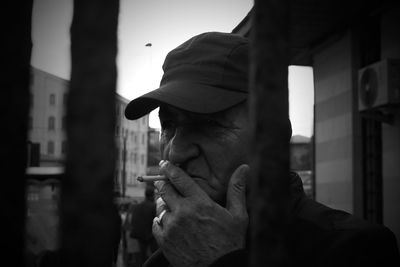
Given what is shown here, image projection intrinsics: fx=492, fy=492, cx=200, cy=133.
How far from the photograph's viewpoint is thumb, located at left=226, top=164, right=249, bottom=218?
1468 mm

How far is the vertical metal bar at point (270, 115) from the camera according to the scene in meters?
0.93

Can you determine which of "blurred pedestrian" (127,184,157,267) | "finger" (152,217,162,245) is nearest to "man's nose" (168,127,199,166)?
"finger" (152,217,162,245)

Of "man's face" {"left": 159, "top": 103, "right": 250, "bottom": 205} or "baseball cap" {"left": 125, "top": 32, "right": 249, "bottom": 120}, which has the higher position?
"baseball cap" {"left": 125, "top": 32, "right": 249, "bottom": 120}

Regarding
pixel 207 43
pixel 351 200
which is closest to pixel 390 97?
pixel 351 200

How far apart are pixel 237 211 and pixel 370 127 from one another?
8.50 meters

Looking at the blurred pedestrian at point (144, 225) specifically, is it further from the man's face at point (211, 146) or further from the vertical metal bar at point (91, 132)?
the vertical metal bar at point (91, 132)

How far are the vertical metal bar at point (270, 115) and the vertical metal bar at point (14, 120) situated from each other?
41cm

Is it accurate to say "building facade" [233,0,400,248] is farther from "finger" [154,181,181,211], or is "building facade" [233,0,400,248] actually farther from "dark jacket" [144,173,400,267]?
"finger" [154,181,181,211]

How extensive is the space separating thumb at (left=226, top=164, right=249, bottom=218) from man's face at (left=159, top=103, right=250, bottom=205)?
0.09m

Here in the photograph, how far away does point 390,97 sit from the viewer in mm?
7895

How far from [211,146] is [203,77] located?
282mm

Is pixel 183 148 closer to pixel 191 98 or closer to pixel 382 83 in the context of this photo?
pixel 191 98

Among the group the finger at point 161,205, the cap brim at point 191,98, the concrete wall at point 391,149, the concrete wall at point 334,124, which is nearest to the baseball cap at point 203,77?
the cap brim at point 191,98

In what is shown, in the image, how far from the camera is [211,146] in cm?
165
